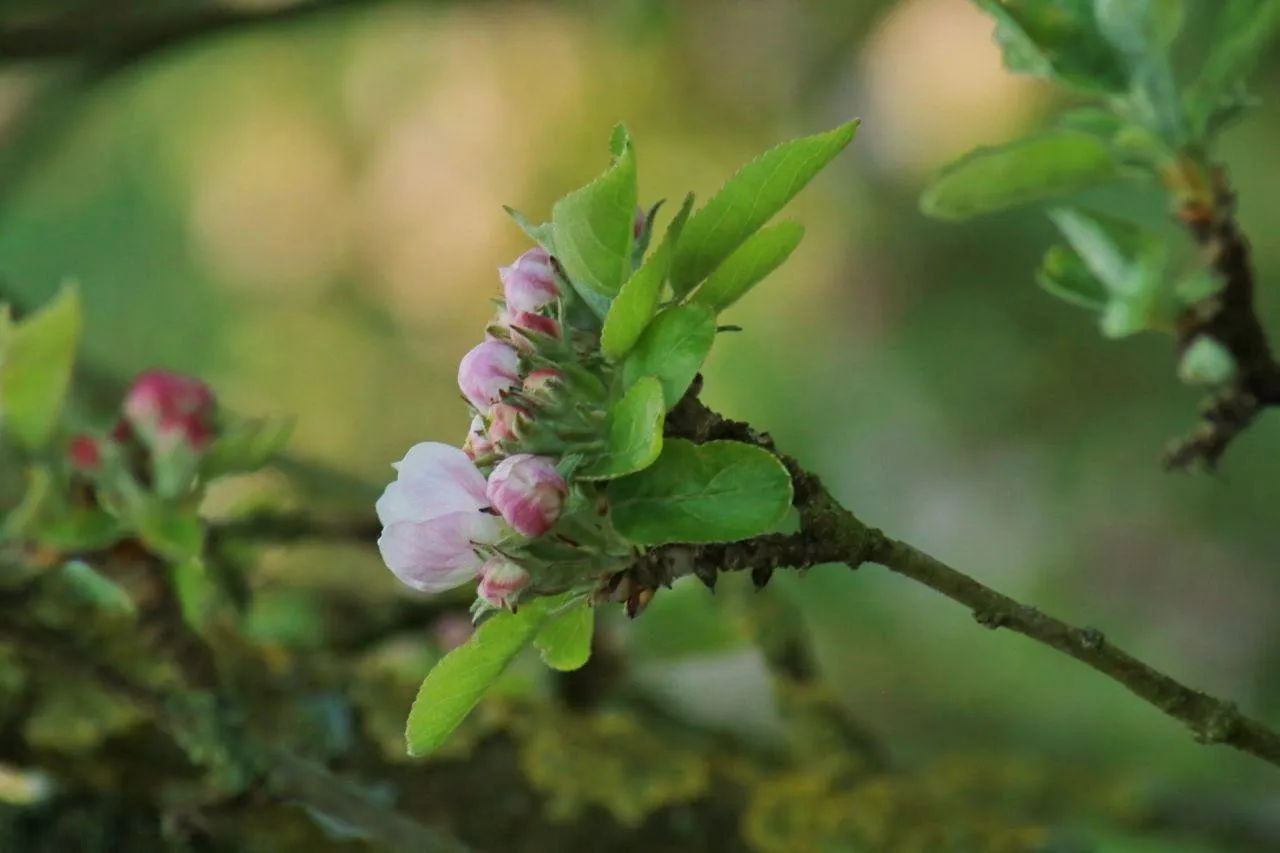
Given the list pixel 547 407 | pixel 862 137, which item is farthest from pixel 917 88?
pixel 547 407

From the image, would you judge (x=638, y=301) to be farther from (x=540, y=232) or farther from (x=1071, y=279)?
(x=1071, y=279)

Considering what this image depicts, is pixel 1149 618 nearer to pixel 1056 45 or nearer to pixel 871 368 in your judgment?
pixel 871 368

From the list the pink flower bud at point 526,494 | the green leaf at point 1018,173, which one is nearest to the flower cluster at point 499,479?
the pink flower bud at point 526,494

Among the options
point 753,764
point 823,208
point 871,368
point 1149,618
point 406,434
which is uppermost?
point 823,208

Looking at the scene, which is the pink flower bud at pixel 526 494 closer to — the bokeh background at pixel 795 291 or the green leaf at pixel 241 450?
the green leaf at pixel 241 450

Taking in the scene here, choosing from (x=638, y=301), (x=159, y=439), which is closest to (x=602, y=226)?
(x=638, y=301)

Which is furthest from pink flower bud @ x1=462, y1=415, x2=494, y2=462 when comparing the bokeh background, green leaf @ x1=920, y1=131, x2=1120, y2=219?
the bokeh background
